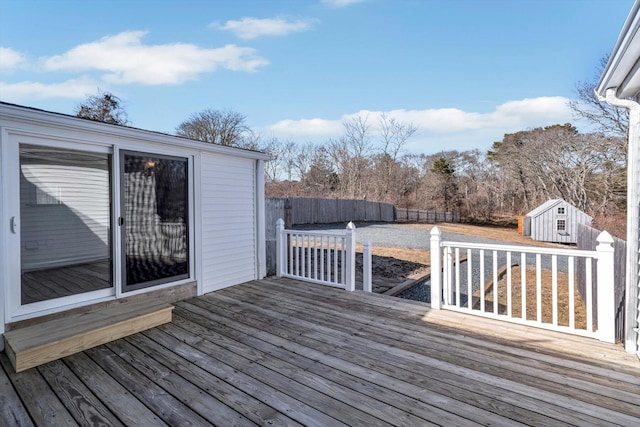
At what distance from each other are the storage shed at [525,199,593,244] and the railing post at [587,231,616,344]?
13.3 m

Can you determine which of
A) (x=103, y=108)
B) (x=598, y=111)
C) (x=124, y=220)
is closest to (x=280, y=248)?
(x=124, y=220)

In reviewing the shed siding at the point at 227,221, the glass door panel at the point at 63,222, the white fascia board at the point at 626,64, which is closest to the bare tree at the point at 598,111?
the white fascia board at the point at 626,64

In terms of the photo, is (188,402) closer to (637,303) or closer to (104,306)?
(104,306)

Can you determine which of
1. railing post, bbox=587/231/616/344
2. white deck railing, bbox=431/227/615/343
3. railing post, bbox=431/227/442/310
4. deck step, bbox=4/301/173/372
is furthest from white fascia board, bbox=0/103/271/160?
railing post, bbox=587/231/616/344

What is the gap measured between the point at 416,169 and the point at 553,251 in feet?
72.7

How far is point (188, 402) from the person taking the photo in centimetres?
192

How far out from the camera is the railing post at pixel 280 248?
16.7ft

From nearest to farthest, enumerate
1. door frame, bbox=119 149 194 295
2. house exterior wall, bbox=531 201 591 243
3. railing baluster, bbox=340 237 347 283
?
door frame, bbox=119 149 194 295, railing baluster, bbox=340 237 347 283, house exterior wall, bbox=531 201 591 243

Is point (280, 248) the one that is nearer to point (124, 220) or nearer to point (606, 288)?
point (124, 220)

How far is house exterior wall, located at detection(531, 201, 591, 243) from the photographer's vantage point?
Result: 13547 mm

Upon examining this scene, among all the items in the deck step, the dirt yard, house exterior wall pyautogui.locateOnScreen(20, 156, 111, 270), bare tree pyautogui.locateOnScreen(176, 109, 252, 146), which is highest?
bare tree pyautogui.locateOnScreen(176, 109, 252, 146)

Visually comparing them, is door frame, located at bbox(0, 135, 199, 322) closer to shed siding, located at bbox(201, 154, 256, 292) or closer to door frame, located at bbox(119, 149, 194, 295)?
door frame, located at bbox(119, 149, 194, 295)

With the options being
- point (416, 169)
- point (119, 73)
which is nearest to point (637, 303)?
point (119, 73)

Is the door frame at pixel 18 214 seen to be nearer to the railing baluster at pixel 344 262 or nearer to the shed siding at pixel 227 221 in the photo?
the shed siding at pixel 227 221
